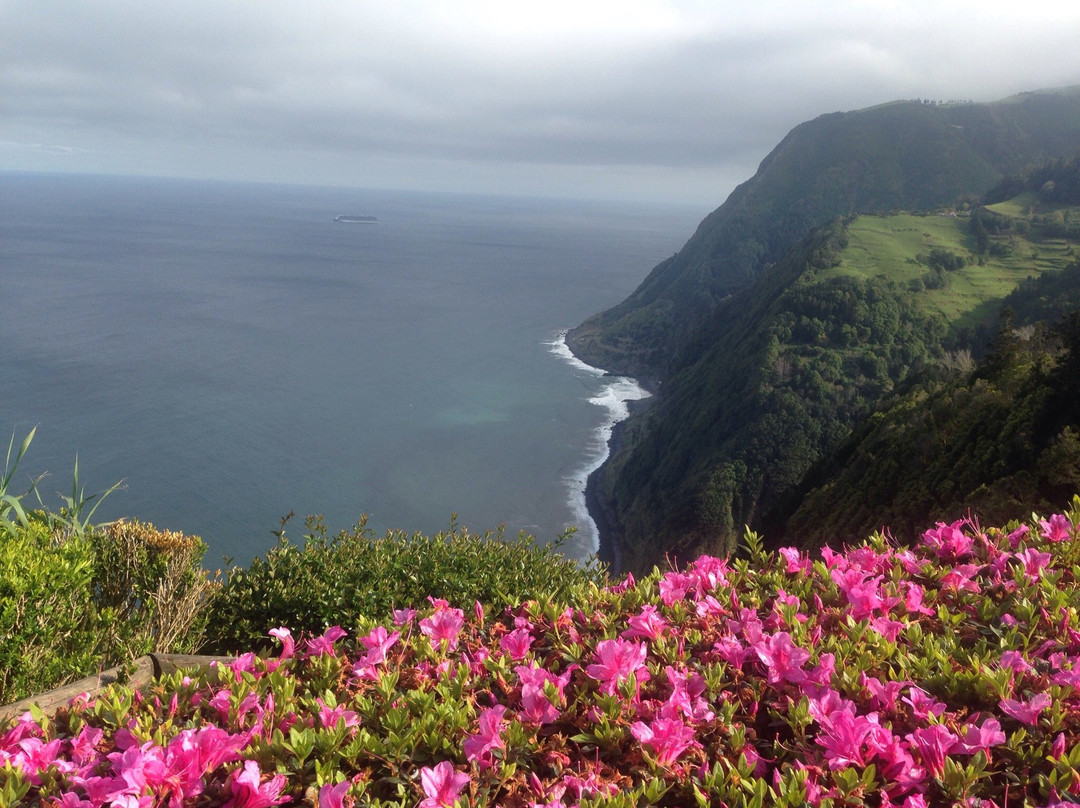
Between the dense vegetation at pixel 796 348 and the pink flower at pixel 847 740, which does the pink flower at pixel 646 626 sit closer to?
the pink flower at pixel 847 740

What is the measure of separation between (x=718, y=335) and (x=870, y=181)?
313ft

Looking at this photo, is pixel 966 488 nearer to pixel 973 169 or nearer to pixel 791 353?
pixel 791 353

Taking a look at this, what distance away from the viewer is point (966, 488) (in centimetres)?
1786

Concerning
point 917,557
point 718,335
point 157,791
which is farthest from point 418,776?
point 718,335

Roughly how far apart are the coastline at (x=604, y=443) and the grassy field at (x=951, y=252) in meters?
30.3

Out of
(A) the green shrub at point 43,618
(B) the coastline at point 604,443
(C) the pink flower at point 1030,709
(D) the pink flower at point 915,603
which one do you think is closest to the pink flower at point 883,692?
(C) the pink flower at point 1030,709

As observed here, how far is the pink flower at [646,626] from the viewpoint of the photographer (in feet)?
12.2

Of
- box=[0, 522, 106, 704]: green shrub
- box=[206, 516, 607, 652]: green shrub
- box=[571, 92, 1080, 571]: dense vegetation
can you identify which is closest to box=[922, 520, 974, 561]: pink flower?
box=[206, 516, 607, 652]: green shrub

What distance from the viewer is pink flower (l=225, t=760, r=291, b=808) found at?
8.38 ft

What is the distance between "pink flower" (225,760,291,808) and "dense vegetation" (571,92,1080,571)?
40.8 ft

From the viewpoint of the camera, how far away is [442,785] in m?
2.54

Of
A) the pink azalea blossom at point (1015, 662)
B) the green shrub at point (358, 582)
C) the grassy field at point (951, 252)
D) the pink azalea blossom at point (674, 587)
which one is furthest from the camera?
the grassy field at point (951, 252)

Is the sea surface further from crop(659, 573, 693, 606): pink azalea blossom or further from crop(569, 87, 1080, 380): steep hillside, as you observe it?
crop(659, 573, 693, 606): pink azalea blossom

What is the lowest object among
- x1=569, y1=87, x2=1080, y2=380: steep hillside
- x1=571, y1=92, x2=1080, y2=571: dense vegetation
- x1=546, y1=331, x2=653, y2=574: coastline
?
x1=546, y1=331, x2=653, y2=574: coastline
